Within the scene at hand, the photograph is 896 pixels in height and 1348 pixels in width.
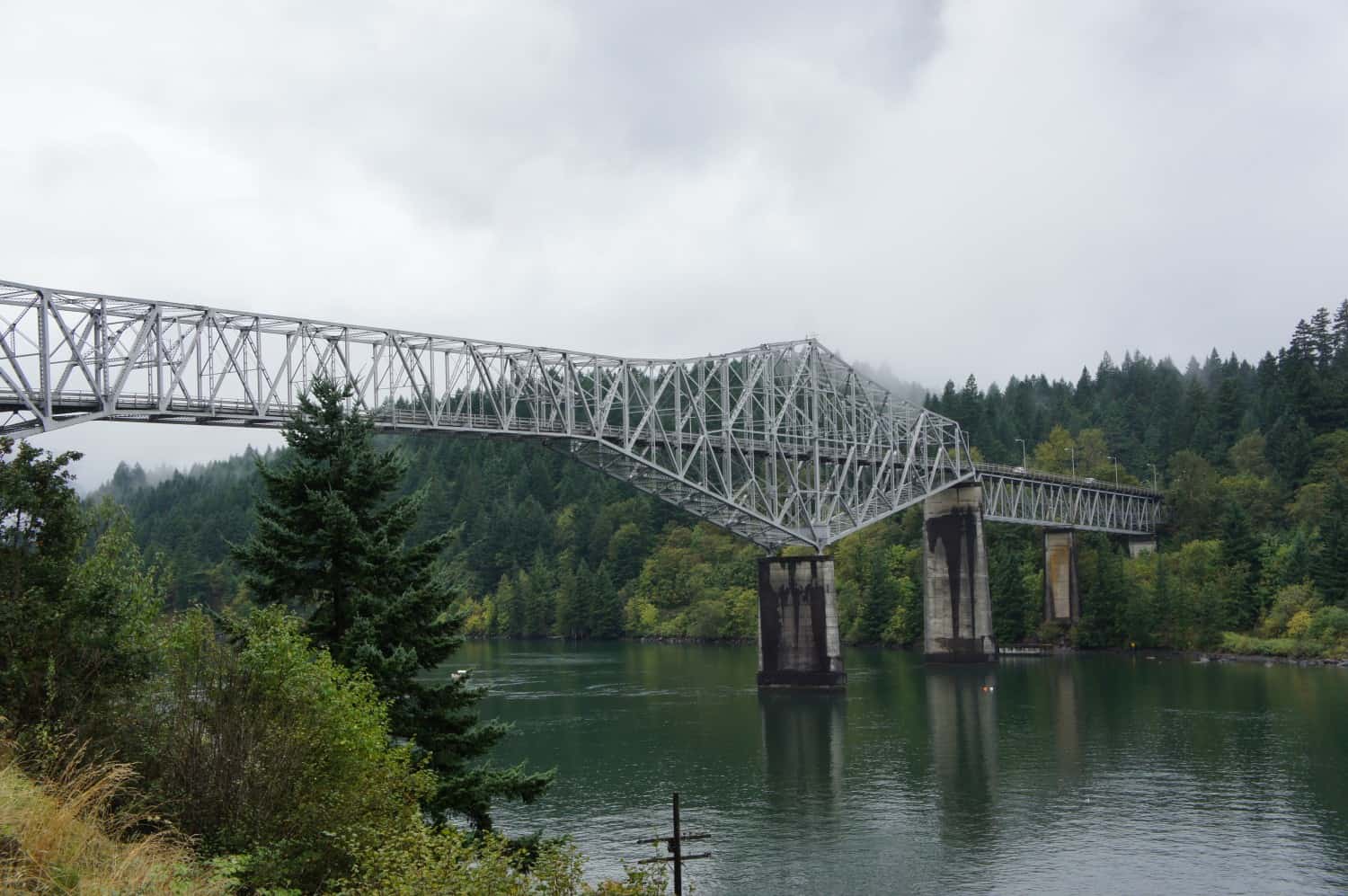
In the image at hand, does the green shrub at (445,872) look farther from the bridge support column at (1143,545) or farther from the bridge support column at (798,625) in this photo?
the bridge support column at (1143,545)

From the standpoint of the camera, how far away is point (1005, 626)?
125m

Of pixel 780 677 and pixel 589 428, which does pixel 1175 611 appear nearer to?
pixel 780 677

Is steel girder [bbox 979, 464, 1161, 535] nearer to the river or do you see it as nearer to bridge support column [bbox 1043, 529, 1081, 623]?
bridge support column [bbox 1043, 529, 1081, 623]

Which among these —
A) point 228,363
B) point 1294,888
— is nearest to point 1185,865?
point 1294,888

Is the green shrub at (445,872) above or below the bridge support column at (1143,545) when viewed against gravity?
below

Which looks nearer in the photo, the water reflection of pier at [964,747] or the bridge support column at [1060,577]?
the water reflection of pier at [964,747]

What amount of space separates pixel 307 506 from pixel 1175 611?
332 ft

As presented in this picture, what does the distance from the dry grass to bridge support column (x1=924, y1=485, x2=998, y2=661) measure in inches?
3874

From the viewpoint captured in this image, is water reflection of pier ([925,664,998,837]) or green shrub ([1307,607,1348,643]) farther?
green shrub ([1307,607,1348,643])

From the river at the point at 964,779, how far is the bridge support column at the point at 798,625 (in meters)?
2.75

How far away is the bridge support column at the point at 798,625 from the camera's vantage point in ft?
286

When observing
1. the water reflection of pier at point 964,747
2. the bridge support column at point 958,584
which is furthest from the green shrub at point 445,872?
the bridge support column at point 958,584

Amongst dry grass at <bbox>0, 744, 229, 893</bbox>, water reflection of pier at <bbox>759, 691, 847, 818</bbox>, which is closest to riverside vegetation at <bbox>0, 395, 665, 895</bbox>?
dry grass at <bbox>0, 744, 229, 893</bbox>

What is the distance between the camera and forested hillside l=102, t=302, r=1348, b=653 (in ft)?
366
